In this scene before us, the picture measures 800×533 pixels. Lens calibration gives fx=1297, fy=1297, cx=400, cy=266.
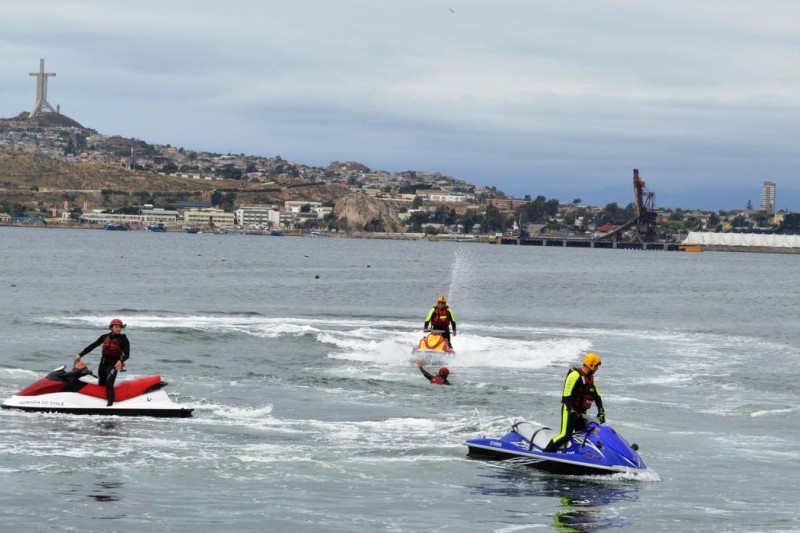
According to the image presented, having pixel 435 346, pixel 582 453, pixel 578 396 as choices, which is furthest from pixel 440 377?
pixel 578 396

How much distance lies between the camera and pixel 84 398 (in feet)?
82.2

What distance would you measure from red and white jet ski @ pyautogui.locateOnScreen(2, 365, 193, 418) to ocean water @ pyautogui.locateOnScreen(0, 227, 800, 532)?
349mm

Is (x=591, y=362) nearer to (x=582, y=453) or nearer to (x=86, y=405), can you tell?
(x=582, y=453)

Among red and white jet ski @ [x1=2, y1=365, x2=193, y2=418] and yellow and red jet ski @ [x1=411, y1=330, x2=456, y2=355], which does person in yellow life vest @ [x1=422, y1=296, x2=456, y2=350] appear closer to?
yellow and red jet ski @ [x1=411, y1=330, x2=456, y2=355]

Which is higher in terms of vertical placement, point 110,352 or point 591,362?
point 591,362

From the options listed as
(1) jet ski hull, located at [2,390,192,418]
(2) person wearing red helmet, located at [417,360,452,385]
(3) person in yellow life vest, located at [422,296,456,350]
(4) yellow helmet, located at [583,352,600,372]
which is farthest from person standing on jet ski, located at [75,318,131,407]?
(3) person in yellow life vest, located at [422,296,456,350]

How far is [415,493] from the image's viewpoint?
20375mm

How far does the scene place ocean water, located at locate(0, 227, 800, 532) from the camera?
62.7 ft

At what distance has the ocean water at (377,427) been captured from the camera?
1911 cm

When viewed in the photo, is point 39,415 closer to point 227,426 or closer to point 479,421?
point 227,426

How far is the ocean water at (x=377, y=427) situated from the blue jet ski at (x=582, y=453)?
222 millimetres

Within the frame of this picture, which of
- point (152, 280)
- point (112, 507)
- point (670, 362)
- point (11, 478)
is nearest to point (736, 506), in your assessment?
point (112, 507)

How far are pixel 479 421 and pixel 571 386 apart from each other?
602 cm

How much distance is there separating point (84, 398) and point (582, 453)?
9.85 metres
